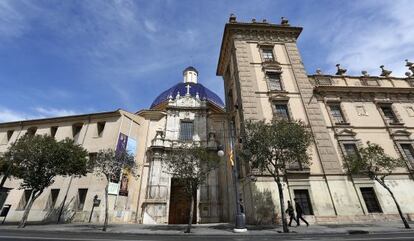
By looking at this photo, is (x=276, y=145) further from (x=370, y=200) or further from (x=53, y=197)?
(x=53, y=197)

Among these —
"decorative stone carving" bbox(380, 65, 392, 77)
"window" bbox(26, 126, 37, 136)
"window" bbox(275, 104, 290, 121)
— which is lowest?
"window" bbox(275, 104, 290, 121)

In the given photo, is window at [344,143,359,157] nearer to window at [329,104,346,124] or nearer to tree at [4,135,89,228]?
window at [329,104,346,124]

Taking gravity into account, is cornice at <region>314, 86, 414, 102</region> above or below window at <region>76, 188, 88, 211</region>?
above

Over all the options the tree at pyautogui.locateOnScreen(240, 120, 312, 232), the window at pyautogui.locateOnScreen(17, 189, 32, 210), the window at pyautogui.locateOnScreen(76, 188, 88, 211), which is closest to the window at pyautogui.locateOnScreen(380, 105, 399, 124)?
the tree at pyautogui.locateOnScreen(240, 120, 312, 232)

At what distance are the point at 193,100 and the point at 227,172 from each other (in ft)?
31.8

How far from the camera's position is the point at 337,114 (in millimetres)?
21406

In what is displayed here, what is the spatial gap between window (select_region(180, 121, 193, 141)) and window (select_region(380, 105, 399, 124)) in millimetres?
19328

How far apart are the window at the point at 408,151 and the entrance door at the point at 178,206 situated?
1927cm

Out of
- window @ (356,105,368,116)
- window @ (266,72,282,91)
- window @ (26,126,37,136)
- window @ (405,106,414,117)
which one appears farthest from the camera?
window @ (26,126,37,136)

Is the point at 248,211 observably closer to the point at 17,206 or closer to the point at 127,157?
the point at 127,157

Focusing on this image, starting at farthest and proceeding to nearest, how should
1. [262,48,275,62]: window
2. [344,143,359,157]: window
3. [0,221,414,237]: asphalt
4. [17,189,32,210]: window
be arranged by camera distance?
[262,48,275,62]: window → [17,189,32,210]: window → [344,143,359,157]: window → [0,221,414,237]: asphalt

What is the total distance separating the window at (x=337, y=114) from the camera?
20903 mm

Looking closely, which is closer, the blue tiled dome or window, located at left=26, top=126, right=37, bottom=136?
window, located at left=26, top=126, right=37, bottom=136

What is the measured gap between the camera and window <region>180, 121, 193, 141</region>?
82.6ft
